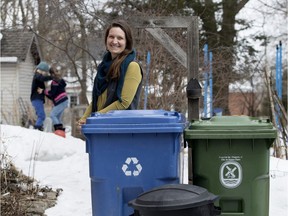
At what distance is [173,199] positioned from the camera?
7.89 feet

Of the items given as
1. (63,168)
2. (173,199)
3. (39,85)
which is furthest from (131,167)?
(39,85)

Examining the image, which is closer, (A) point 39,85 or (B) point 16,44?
(A) point 39,85

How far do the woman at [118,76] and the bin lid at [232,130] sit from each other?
0.60 metres

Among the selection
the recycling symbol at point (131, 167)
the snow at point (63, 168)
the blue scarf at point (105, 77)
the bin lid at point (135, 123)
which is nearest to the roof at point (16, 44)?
the snow at point (63, 168)

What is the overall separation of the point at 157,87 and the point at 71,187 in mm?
3219

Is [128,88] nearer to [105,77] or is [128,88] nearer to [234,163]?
[105,77]

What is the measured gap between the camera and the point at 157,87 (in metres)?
7.91

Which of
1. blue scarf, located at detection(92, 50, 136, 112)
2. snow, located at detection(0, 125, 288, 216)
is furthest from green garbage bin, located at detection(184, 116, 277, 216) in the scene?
snow, located at detection(0, 125, 288, 216)

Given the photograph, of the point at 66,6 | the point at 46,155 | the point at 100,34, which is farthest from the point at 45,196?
the point at 100,34

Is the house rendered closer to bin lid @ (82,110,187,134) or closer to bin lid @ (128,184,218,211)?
bin lid @ (82,110,187,134)

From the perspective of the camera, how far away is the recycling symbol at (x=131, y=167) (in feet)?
9.23

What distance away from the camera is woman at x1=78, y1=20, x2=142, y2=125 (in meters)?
3.30

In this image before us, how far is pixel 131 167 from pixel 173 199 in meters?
0.50

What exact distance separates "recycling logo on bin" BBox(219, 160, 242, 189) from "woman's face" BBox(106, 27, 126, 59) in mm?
1212
